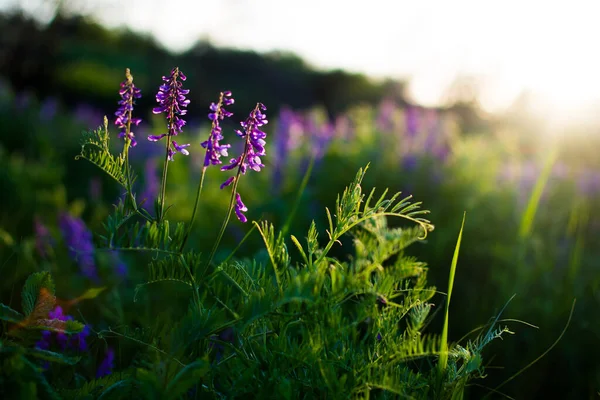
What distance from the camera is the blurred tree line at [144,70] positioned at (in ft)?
47.0

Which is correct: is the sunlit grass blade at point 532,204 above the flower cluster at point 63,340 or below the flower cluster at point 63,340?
above

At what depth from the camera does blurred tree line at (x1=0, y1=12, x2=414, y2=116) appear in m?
14.3

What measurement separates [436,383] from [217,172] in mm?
4830

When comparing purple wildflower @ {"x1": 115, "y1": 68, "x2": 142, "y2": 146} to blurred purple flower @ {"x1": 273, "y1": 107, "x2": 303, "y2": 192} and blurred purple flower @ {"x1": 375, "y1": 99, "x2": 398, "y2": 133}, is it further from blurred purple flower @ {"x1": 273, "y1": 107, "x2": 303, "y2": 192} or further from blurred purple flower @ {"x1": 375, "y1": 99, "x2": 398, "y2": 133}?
blurred purple flower @ {"x1": 375, "y1": 99, "x2": 398, "y2": 133}

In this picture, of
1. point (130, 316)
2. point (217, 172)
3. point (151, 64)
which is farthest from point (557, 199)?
point (151, 64)

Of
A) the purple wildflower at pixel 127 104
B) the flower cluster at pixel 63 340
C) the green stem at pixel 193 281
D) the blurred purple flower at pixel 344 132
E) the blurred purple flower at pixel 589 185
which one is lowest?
the flower cluster at pixel 63 340

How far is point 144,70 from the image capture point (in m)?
19.1

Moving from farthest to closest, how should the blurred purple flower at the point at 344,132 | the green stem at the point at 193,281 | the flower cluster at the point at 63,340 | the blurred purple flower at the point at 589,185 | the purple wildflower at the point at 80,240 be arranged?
the blurred purple flower at the point at 589,185 < the blurred purple flower at the point at 344,132 < the purple wildflower at the point at 80,240 < the flower cluster at the point at 63,340 < the green stem at the point at 193,281

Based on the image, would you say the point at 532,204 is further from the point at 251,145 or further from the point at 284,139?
the point at 284,139

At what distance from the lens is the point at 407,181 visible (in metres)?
4.07

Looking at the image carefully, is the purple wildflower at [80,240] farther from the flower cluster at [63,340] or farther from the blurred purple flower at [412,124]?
the blurred purple flower at [412,124]

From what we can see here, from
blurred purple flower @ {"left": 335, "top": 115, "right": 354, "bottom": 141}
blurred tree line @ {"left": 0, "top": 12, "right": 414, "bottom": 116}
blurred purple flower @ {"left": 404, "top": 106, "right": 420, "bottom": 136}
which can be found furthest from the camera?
blurred tree line @ {"left": 0, "top": 12, "right": 414, "bottom": 116}

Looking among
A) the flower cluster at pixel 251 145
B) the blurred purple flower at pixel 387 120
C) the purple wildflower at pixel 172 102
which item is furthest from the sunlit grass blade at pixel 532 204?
the blurred purple flower at pixel 387 120

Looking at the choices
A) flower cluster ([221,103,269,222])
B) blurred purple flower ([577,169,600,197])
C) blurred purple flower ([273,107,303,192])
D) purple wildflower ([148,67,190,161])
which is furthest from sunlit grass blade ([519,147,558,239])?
blurred purple flower ([577,169,600,197])
